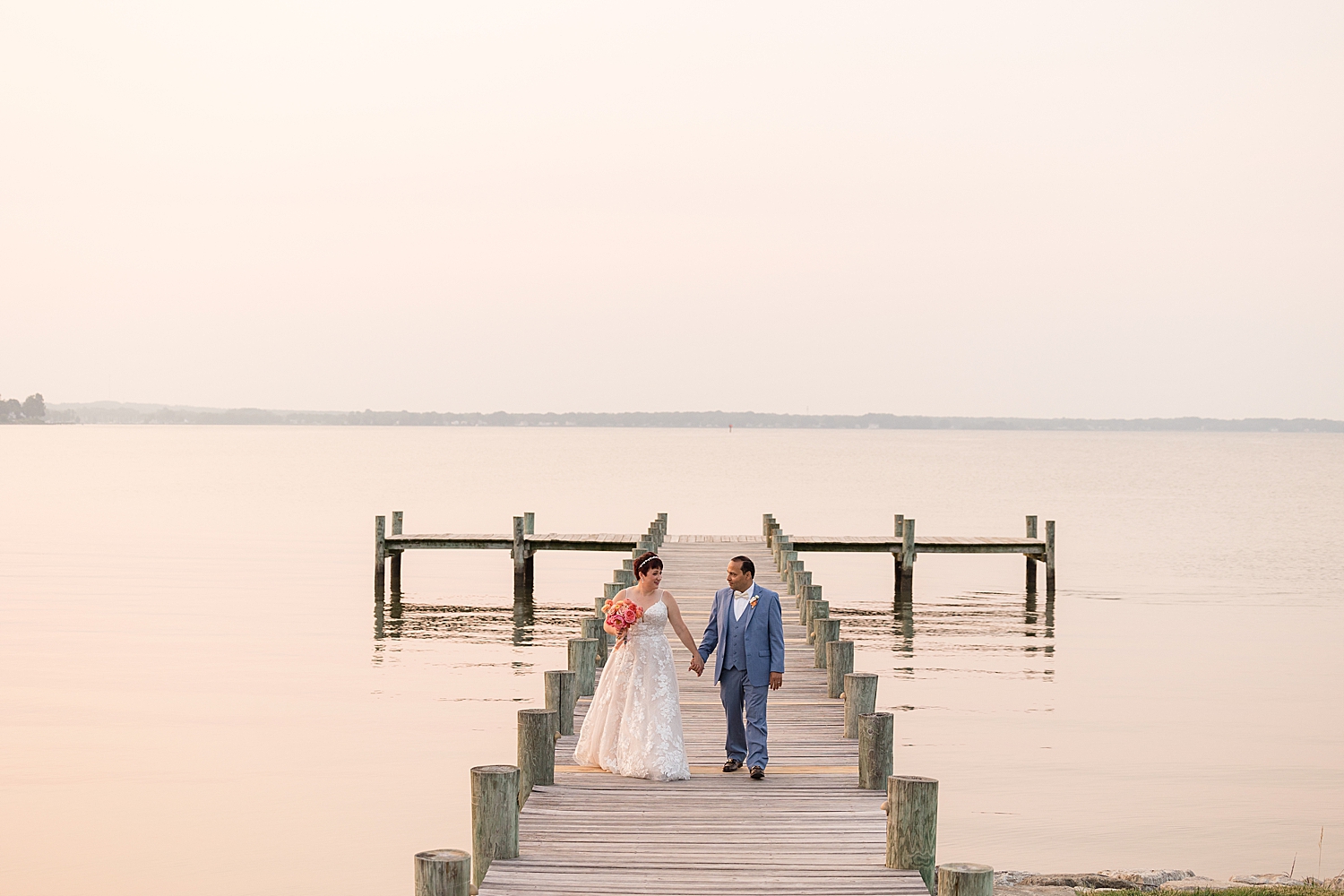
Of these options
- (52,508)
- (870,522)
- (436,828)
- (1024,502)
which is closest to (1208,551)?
(870,522)

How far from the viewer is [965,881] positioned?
24.5 ft

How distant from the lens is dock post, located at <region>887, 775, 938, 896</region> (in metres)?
8.70

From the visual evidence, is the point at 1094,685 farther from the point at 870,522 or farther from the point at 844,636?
the point at 870,522

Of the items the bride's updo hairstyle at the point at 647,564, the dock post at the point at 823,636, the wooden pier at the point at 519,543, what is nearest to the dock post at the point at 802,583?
the dock post at the point at 823,636

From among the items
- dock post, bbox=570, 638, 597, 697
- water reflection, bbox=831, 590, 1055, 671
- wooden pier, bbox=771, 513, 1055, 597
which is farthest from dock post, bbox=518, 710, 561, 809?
wooden pier, bbox=771, 513, 1055, 597

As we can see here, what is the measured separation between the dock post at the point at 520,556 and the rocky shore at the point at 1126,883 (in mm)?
23228

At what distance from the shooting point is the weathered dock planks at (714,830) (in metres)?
8.53

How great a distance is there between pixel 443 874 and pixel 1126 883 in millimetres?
8502

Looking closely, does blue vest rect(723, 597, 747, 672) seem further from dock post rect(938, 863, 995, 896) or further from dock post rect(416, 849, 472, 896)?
dock post rect(416, 849, 472, 896)

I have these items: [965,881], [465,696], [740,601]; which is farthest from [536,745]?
[465,696]

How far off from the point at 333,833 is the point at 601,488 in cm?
8069

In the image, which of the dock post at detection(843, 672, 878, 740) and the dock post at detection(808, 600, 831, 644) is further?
the dock post at detection(808, 600, 831, 644)

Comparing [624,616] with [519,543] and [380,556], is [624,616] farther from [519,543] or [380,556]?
[380,556]

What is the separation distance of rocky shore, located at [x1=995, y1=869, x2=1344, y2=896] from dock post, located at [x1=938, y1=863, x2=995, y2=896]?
5383mm
